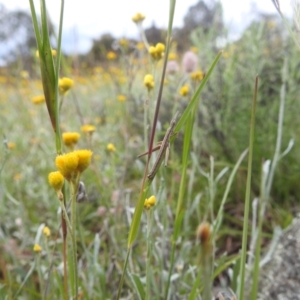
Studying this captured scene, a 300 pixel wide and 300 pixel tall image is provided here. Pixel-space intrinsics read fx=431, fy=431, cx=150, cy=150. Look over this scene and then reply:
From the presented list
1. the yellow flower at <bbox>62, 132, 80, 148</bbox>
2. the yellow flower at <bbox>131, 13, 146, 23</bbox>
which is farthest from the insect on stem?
the yellow flower at <bbox>131, 13, 146, 23</bbox>

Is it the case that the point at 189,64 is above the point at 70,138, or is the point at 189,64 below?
above

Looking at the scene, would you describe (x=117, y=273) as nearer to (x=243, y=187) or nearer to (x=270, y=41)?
(x=243, y=187)

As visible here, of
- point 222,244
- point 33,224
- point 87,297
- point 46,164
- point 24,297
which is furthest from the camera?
point 46,164

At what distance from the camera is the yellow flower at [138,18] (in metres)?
0.90

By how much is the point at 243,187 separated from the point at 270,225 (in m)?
0.15

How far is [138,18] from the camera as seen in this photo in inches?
35.7

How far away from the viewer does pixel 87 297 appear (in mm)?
667

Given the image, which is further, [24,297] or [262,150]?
[262,150]

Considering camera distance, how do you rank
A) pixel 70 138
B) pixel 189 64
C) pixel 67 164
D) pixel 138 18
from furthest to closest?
1. pixel 189 64
2. pixel 138 18
3. pixel 70 138
4. pixel 67 164

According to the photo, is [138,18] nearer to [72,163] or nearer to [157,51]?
[157,51]

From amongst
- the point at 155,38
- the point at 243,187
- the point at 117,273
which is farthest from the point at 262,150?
the point at 155,38

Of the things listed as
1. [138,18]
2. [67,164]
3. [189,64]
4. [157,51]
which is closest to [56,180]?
[67,164]

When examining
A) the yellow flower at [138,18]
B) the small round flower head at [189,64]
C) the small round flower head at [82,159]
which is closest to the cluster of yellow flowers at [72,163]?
the small round flower head at [82,159]

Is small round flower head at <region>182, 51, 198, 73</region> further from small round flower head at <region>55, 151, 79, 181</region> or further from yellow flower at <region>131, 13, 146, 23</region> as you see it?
small round flower head at <region>55, 151, 79, 181</region>
